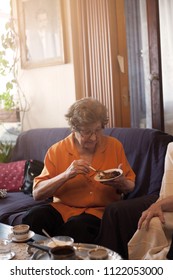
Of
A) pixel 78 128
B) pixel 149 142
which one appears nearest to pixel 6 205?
pixel 78 128

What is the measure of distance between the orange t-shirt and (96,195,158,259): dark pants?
18 cm

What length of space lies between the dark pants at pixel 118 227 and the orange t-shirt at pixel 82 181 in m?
0.18

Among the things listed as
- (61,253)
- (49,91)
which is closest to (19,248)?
(61,253)

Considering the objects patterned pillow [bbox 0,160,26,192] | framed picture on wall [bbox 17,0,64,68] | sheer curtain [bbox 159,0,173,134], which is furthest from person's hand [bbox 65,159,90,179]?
framed picture on wall [bbox 17,0,64,68]

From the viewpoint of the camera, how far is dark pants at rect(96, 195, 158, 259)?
1620 mm

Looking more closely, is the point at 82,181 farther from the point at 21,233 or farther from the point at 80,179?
the point at 21,233

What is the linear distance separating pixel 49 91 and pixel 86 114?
1.32 m

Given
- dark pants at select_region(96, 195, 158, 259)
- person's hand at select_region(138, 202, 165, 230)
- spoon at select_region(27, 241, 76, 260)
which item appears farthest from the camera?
dark pants at select_region(96, 195, 158, 259)

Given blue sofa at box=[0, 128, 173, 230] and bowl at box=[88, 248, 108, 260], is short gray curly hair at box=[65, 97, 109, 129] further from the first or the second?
bowl at box=[88, 248, 108, 260]

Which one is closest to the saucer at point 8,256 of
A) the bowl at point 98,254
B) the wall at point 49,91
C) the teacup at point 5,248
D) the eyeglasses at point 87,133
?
the teacup at point 5,248

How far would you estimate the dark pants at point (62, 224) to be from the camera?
169 centimetres

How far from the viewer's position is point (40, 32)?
3.03 m

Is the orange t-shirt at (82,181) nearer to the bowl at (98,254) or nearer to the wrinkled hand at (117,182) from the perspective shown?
the wrinkled hand at (117,182)

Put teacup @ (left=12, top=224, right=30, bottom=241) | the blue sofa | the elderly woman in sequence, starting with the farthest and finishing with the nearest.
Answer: the blue sofa, the elderly woman, teacup @ (left=12, top=224, right=30, bottom=241)
